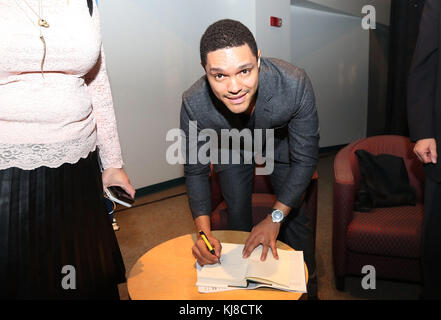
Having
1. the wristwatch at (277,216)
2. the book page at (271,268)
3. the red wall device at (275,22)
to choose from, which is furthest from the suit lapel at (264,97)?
the red wall device at (275,22)

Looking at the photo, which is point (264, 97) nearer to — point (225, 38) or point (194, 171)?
point (225, 38)

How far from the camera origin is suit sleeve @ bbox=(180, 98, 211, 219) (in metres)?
1.58

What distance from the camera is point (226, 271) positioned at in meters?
1.33

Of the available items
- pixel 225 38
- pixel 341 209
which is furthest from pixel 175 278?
pixel 341 209

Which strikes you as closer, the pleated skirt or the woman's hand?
the pleated skirt

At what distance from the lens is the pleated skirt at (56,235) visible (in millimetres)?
861

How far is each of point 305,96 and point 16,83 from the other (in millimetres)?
1033

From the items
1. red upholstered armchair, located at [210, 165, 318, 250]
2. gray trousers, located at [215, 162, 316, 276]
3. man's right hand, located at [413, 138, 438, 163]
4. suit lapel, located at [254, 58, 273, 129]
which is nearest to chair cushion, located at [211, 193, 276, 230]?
red upholstered armchair, located at [210, 165, 318, 250]

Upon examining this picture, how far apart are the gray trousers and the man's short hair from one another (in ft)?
2.44

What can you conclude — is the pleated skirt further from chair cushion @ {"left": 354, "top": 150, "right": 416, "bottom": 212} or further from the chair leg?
chair cushion @ {"left": 354, "top": 150, "right": 416, "bottom": 212}

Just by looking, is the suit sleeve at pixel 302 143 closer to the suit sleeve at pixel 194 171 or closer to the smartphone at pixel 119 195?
the suit sleeve at pixel 194 171

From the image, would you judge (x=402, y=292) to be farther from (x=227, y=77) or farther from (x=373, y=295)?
(x=227, y=77)
